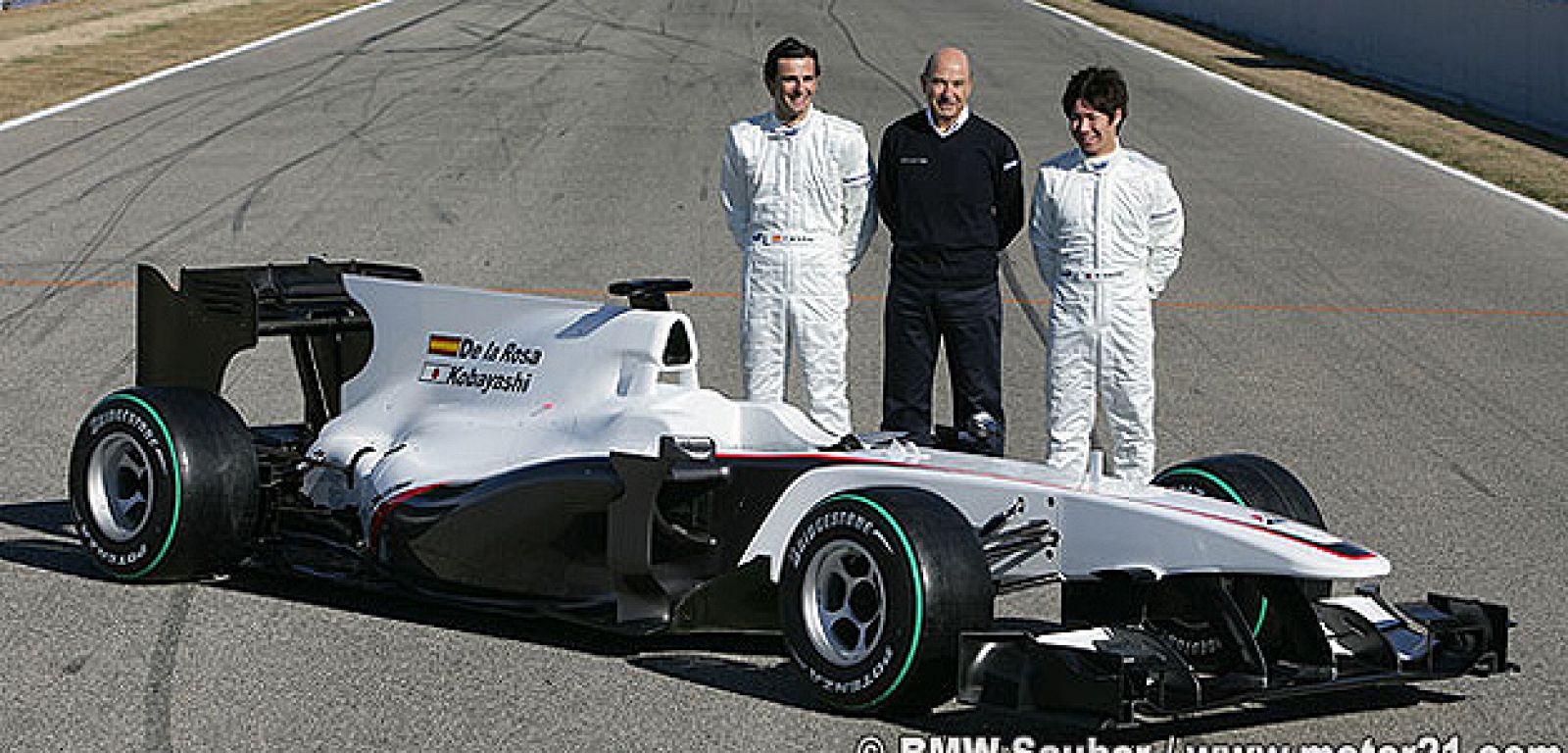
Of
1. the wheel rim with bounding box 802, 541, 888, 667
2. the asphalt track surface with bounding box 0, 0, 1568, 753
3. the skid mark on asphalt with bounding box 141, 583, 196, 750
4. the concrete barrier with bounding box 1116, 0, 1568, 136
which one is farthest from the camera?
the concrete barrier with bounding box 1116, 0, 1568, 136

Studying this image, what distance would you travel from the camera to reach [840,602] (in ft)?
21.1

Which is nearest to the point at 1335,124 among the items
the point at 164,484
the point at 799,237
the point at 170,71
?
the point at 170,71

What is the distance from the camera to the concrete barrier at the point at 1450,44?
75.5 feet

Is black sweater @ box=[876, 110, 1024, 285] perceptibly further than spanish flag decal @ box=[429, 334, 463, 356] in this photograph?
Yes

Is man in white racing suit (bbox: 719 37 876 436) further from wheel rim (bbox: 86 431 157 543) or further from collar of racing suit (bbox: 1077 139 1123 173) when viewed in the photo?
wheel rim (bbox: 86 431 157 543)

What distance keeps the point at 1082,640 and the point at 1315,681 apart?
0.66 metres

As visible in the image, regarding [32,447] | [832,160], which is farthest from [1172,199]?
[32,447]

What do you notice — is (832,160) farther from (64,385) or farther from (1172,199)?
(64,385)

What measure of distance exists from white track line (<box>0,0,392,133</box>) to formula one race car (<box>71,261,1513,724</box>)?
14.1 meters

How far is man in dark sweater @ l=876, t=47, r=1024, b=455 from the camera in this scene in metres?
8.76

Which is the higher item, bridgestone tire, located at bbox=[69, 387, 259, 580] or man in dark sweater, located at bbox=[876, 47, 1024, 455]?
man in dark sweater, located at bbox=[876, 47, 1024, 455]

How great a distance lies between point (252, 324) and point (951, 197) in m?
2.81

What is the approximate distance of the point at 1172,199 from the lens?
8.46 metres

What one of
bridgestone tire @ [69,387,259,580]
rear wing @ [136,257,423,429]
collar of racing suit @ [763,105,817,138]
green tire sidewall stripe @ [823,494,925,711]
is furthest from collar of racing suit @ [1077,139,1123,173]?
bridgestone tire @ [69,387,259,580]
